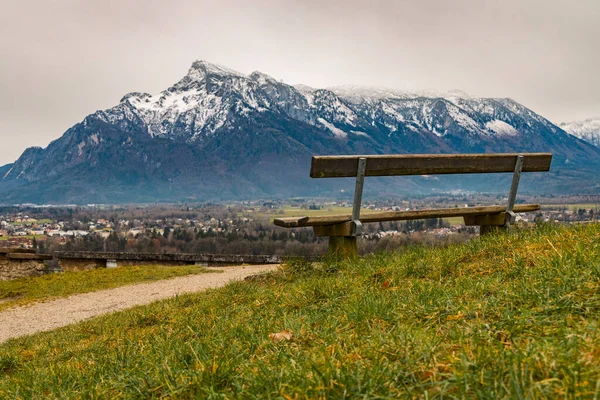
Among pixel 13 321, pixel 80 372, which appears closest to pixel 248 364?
pixel 80 372

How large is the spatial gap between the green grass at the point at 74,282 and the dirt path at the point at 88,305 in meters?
0.61

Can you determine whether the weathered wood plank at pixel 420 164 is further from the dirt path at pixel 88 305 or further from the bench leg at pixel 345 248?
the dirt path at pixel 88 305

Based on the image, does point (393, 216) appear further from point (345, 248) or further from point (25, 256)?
point (25, 256)

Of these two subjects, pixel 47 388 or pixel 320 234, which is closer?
pixel 47 388

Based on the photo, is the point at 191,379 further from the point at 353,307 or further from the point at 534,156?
the point at 534,156

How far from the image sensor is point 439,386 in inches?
81.2

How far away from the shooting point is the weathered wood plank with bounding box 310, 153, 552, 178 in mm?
6965

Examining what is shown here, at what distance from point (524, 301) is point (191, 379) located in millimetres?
2066

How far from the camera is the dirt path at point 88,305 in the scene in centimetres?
878

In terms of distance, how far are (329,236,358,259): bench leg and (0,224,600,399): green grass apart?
5.07ft

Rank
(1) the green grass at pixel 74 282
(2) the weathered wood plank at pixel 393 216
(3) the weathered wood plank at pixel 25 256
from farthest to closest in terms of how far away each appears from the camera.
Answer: (3) the weathered wood plank at pixel 25 256, (1) the green grass at pixel 74 282, (2) the weathered wood plank at pixel 393 216

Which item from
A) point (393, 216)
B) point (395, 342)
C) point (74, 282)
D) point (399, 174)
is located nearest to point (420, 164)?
point (399, 174)

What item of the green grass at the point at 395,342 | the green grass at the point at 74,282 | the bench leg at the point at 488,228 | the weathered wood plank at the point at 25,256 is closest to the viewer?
the green grass at the point at 395,342

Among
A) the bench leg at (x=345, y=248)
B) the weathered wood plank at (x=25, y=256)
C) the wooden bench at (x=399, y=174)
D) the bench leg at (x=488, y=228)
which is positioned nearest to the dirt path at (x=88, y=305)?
the bench leg at (x=345, y=248)
